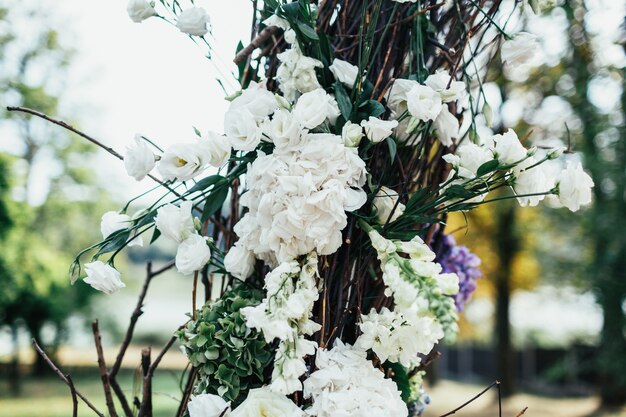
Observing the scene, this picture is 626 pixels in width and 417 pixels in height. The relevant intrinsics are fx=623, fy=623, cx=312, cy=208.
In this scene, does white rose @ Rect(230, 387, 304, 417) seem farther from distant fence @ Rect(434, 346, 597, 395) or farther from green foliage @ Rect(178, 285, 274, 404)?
distant fence @ Rect(434, 346, 597, 395)

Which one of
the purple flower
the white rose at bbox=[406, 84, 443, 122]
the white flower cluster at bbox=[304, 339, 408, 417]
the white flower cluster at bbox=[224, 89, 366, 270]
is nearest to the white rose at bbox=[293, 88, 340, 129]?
the white flower cluster at bbox=[224, 89, 366, 270]

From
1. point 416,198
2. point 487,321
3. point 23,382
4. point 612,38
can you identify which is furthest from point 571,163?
point 23,382

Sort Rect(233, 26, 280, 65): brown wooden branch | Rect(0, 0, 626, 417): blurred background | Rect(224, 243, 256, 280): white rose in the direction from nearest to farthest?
1. Rect(224, 243, 256, 280): white rose
2. Rect(233, 26, 280, 65): brown wooden branch
3. Rect(0, 0, 626, 417): blurred background

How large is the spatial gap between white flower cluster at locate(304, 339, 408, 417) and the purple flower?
1.59ft

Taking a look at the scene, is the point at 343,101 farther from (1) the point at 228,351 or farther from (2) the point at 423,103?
(1) the point at 228,351

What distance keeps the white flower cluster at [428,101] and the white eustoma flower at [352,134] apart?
0.26 ft

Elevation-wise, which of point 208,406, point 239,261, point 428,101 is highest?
point 428,101

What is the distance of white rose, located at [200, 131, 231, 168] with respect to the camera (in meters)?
0.92

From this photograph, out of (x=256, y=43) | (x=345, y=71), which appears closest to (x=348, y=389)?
(x=345, y=71)

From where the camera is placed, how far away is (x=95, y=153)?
47.3 ft

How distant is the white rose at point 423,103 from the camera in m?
0.87

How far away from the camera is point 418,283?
776 millimetres

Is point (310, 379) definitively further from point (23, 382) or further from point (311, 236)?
point (23, 382)

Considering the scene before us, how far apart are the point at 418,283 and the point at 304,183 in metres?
0.20
